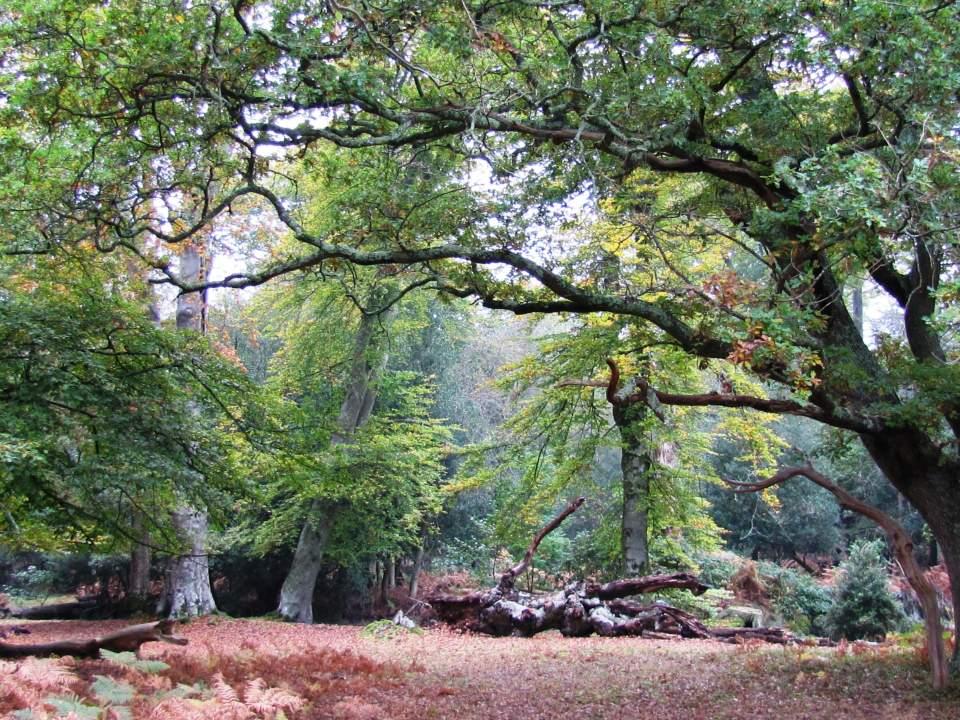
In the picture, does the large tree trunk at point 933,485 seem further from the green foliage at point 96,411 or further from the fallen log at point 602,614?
the green foliage at point 96,411

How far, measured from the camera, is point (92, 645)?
598 centimetres

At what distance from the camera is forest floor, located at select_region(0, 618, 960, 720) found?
15.0 ft

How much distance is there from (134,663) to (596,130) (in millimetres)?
5948

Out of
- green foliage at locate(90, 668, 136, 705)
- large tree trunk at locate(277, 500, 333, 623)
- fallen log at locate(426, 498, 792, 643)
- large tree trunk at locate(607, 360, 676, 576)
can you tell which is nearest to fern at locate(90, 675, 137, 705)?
green foliage at locate(90, 668, 136, 705)

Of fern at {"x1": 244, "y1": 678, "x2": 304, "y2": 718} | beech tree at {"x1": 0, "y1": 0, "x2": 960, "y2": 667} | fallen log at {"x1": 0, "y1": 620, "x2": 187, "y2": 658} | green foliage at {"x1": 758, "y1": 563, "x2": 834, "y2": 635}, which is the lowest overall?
green foliage at {"x1": 758, "y1": 563, "x2": 834, "y2": 635}

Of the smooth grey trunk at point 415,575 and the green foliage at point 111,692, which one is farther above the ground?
the green foliage at point 111,692

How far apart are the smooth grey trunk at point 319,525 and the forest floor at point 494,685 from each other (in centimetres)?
749

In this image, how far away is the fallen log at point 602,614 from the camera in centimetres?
1144

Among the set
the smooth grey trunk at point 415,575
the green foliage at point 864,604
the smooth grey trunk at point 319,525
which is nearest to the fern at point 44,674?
the smooth grey trunk at point 319,525

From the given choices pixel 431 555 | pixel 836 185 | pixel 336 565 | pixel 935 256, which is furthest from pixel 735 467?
pixel 836 185

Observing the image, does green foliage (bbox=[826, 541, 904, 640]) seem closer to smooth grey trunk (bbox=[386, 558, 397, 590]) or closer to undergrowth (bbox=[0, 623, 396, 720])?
undergrowth (bbox=[0, 623, 396, 720])

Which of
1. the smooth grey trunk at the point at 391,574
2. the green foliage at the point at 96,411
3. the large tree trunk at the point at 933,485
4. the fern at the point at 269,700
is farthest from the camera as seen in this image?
the smooth grey trunk at the point at 391,574

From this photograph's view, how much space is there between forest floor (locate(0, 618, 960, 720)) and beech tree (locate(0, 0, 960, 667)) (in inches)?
62.1

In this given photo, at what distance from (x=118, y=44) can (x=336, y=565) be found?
616 inches
